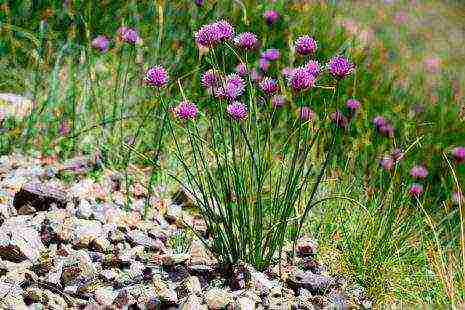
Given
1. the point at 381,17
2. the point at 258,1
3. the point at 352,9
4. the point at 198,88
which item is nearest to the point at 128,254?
the point at 198,88

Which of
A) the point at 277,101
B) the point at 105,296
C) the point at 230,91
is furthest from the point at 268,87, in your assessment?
the point at 105,296

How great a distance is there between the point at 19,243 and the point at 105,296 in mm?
411

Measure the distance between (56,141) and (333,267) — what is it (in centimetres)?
155

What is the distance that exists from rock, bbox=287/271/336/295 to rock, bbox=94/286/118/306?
62cm

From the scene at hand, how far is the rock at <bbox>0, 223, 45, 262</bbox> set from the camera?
104 inches

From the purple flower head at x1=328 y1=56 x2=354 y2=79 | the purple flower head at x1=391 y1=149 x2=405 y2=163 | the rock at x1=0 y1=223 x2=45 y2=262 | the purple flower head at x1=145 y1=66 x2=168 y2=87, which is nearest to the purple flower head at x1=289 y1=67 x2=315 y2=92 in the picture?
the purple flower head at x1=328 y1=56 x2=354 y2=79

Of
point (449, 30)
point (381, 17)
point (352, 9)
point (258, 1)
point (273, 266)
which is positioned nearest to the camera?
point (273, 266)

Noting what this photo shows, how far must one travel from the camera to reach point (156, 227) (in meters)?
3.12

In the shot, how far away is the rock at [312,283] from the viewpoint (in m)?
2.67

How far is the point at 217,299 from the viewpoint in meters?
2.39

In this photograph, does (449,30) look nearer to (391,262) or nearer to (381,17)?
(381,17)

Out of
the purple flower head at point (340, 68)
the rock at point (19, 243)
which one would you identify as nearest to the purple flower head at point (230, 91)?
the purple flower head at point (340, 68)

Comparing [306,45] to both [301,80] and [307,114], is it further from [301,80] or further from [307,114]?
[307,114]

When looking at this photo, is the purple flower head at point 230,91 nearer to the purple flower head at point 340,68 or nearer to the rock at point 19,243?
the purple flower head at point 340,68
